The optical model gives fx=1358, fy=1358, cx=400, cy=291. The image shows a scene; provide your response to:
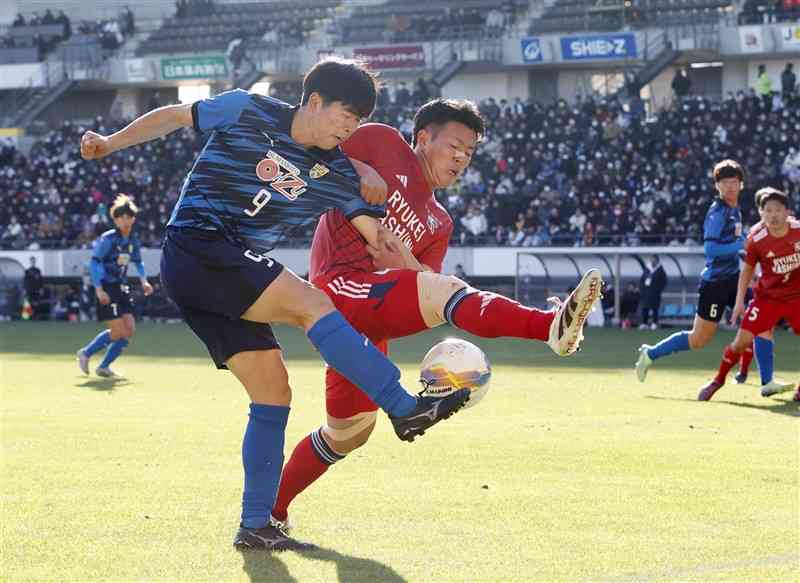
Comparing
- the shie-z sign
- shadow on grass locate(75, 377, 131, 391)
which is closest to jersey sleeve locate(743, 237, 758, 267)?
shadow on grass locate(75, 377, 131, 391)

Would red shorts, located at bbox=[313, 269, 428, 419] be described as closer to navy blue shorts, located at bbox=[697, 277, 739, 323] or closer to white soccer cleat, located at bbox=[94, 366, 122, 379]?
navy blue shorts, located at bbox=[697, 277, 739, 323]

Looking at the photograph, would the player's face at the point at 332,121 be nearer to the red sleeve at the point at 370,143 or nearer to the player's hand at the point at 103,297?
the red sleeve at the point at 370,143

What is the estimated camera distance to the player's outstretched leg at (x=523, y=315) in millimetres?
5320

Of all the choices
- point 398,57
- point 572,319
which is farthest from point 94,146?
point 398,57

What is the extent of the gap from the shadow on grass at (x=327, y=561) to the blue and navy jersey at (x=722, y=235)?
351 inches

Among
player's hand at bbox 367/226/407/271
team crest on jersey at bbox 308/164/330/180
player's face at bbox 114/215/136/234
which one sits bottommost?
player's face at bbox 114/215/136/234

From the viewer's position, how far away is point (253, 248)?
5676 millimetres

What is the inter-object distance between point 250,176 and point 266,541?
4.91ft

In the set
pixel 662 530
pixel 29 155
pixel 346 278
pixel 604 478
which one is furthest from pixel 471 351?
pixel 29 155

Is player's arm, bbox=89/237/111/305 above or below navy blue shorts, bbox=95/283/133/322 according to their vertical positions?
above

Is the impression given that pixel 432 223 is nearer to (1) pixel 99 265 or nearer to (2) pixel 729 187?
(2) pixel 729 187

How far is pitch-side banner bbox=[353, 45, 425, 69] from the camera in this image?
137ft

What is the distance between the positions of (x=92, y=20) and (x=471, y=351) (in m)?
48.3

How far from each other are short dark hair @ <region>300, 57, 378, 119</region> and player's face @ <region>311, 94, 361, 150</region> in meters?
0.02
